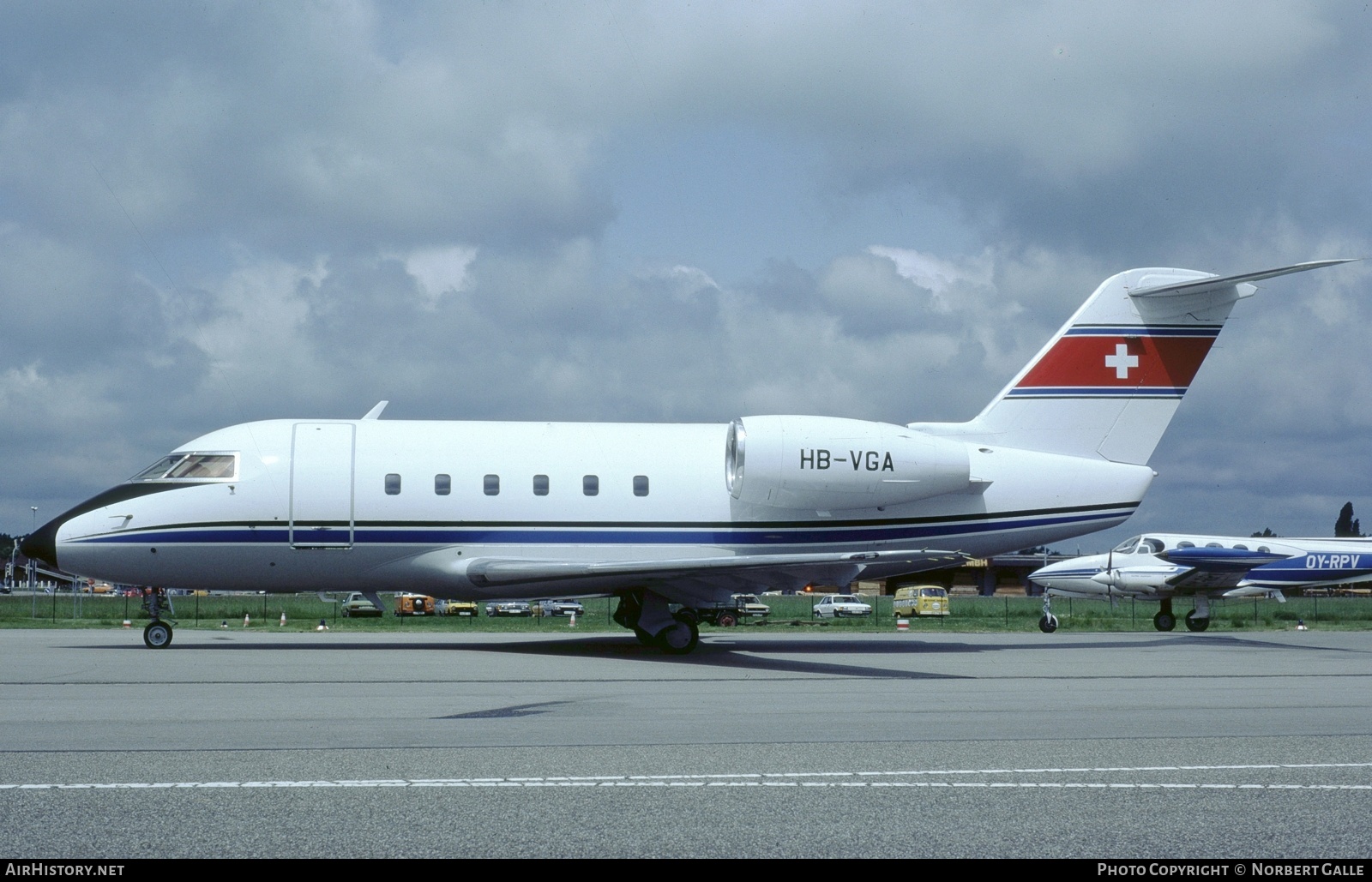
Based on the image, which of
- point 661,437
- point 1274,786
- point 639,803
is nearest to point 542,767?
point 639,803

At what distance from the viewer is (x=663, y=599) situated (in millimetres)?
19953

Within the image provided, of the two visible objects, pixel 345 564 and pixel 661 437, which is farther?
pixel 661 437

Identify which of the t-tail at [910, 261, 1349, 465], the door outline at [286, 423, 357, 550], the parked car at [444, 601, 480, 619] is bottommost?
the parked car at [444, 601, 480, 619]

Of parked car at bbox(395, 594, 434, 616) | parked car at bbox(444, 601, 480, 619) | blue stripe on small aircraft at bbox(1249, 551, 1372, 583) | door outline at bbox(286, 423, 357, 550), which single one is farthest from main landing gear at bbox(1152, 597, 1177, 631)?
parked car at bbox(395, 594, 434, 616)

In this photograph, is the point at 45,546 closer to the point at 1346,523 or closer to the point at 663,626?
the point at 663,626

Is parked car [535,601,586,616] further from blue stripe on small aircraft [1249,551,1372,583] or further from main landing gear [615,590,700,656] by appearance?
main landing gear [615,590,700,656]

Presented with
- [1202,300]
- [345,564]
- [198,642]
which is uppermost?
[1202,300]

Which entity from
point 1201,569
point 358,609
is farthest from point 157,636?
point 358,609

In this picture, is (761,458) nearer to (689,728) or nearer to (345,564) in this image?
(345,564)

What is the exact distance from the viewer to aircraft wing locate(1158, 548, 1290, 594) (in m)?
31.5

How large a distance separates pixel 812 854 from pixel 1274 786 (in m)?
3.43

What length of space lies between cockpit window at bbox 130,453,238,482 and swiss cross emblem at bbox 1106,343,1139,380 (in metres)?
15.2

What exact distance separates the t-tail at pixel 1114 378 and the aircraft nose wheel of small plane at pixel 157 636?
43.5 feet

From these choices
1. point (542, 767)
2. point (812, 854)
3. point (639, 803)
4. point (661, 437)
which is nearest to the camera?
point (812, 854)
